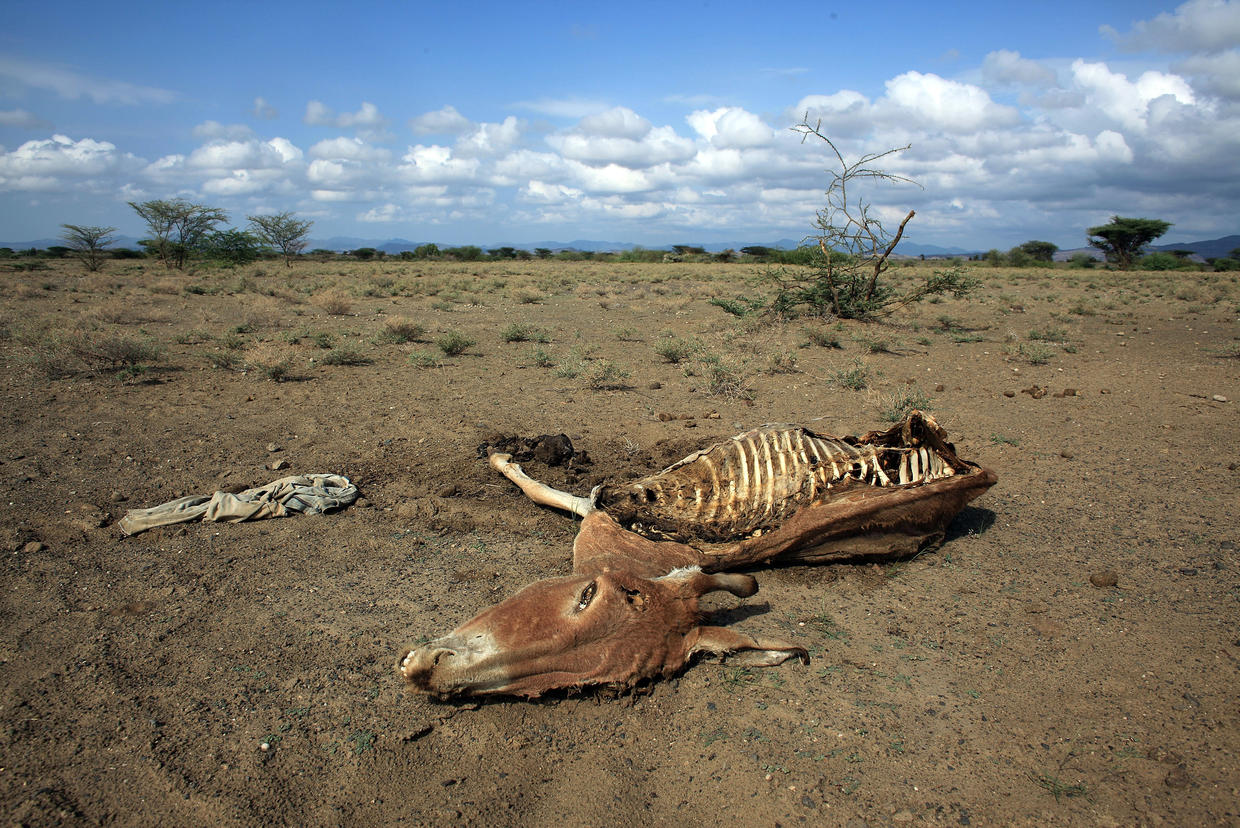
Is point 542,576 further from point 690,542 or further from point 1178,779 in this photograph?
point 1178,779

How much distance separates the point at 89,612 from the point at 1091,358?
12430mm

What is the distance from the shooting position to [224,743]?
2547 millimetres

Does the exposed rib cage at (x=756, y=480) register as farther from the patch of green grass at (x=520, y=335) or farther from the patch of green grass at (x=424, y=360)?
the patch of green grass at (x=520, y=335)

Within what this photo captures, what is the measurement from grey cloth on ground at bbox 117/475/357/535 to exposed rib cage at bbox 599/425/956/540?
2067mm

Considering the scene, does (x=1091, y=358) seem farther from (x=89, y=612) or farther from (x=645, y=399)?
(x=89, y=612)

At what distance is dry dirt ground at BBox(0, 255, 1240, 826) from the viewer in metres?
2.38

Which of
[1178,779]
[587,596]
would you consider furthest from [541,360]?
[1178,779]

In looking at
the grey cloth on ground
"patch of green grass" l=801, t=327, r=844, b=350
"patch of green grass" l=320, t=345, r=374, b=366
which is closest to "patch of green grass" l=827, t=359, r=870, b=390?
"patch of green grass" l=801, t=327, r=844, b=350

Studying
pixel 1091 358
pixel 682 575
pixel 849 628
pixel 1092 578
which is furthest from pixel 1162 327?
pixel 682 575

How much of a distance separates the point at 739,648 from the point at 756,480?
1.41 meters

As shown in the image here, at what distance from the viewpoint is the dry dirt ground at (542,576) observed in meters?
2.38

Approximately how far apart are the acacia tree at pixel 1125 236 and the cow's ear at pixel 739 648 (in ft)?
164

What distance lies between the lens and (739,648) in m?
2.95

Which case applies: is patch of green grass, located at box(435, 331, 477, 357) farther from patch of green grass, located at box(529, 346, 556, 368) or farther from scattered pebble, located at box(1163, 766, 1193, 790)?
scattered pebble, located at box(1163, 766, 1193, 790)
